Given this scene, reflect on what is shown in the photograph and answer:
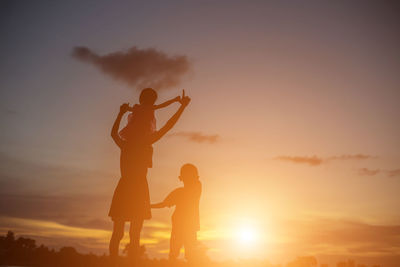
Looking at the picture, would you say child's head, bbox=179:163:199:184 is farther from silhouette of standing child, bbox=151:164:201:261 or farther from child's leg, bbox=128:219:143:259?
child's leg, bbox=128:219:143:259

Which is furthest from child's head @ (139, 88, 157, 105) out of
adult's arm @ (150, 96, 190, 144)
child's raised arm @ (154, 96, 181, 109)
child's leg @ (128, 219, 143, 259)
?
child's leg @ (128, 219, 143, 259)

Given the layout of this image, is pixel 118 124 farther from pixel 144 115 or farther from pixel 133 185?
pixel 133 185

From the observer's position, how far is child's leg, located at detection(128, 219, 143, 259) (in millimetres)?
5863

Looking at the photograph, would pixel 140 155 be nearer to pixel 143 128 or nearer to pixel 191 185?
pixel 143 128

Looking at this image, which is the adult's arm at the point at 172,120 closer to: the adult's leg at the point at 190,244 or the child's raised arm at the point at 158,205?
the child's raised arm at the point at 158,205

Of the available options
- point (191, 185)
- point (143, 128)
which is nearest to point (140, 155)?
point (143, 128)

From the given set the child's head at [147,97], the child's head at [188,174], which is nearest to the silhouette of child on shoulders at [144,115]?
the child's head at [147,97]

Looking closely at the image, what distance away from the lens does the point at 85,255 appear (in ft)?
29.0

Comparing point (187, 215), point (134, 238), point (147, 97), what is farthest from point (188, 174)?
point (134, 238)

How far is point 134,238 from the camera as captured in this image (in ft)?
19.3

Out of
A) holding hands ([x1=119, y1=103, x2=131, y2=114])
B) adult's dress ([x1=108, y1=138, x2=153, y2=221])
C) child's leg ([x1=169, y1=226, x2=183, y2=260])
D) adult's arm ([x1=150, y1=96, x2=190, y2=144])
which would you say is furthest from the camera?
child's leg ([x1=169, y1=226, x2=183, y2=260])

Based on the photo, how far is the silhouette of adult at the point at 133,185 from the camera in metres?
5.94

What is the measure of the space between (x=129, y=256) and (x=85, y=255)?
362cm

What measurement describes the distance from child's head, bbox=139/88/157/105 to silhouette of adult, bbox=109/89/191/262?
13.3 inches
